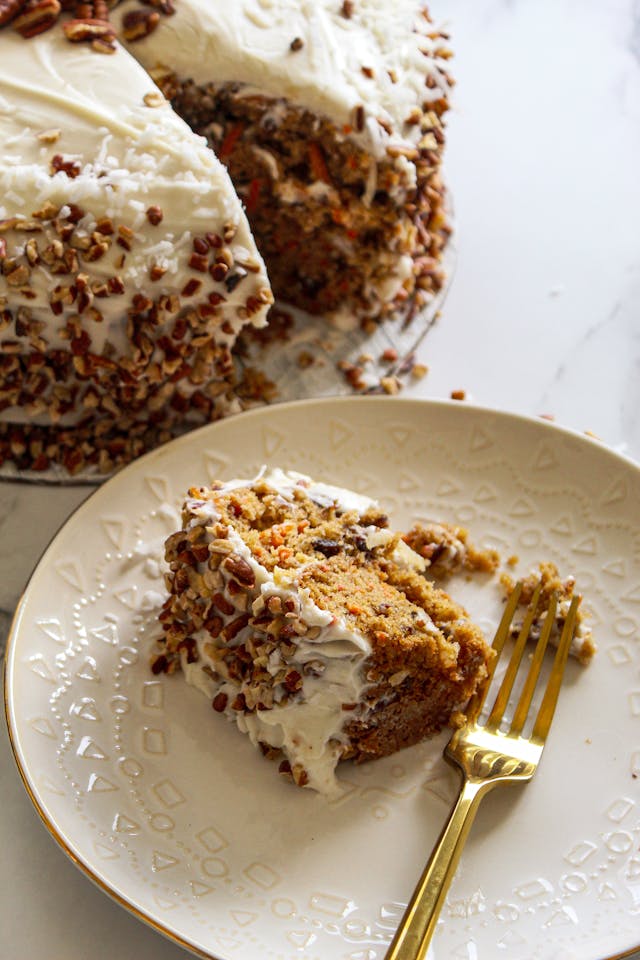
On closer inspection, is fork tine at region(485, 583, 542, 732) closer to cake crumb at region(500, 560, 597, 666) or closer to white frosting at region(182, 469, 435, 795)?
cake crumb at region(500, 560, 597, 666)

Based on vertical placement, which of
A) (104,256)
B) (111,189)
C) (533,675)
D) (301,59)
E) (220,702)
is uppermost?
(301,59)

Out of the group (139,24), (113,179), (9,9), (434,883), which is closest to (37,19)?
(9,9)

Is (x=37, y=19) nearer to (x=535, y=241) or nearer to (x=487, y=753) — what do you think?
(x=535, y=241)

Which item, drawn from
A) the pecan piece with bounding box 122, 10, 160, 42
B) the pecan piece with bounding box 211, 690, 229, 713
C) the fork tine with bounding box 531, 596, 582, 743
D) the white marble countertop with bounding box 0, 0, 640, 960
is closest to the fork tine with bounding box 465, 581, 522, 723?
the fork tine with bounding box 531, 596, 582, 743

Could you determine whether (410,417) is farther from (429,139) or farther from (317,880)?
(317,880)

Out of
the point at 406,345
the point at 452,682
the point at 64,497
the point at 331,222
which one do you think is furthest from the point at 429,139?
the point at 452,682

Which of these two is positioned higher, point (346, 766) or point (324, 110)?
point (324, 110)

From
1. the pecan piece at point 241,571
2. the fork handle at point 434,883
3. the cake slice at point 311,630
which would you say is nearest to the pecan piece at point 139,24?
the cake slice at point 311,630

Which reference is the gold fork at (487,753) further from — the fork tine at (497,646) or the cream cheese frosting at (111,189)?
the cream cheese frosting at (111,189)
